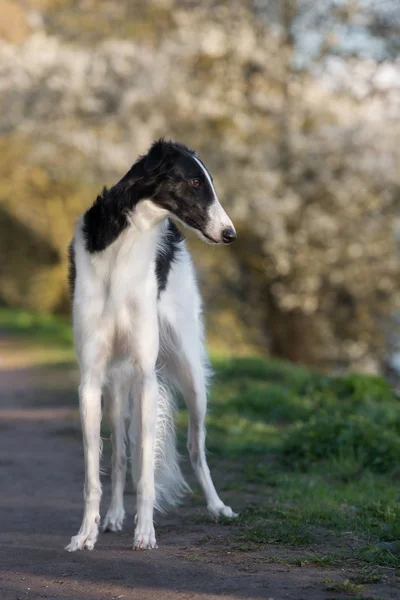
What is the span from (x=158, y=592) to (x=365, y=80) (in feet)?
44.2

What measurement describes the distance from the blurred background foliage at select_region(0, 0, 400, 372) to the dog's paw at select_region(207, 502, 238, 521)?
10.4 m

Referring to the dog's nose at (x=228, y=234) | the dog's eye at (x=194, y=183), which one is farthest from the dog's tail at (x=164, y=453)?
the dog's eye at (x=194, y=183)

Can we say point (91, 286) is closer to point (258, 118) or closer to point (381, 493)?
point (381, 493)

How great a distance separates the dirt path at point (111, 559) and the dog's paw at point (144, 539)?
0.06 metres

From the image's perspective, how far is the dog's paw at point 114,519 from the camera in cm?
521

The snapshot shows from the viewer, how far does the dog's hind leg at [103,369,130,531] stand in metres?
5.23

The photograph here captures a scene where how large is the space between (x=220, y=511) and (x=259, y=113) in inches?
471

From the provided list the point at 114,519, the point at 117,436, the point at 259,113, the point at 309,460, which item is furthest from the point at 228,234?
the point at 259,113

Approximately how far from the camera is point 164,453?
5277mm

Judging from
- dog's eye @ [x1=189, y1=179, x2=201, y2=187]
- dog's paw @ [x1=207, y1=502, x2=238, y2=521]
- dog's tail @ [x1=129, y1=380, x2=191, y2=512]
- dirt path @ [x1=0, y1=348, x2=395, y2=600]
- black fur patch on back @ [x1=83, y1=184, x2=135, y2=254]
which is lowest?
dirt path @ [x1=0, y1=348, x2=395, y2=600]

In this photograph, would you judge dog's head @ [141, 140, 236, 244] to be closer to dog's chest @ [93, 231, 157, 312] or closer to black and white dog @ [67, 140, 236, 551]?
black and white dog @ [67, 140, 236, 551]

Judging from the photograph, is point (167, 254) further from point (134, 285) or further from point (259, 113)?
point (259, 113)

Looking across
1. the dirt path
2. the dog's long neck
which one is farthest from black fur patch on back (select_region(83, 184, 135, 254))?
the dirt path

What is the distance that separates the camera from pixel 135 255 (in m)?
4.81
